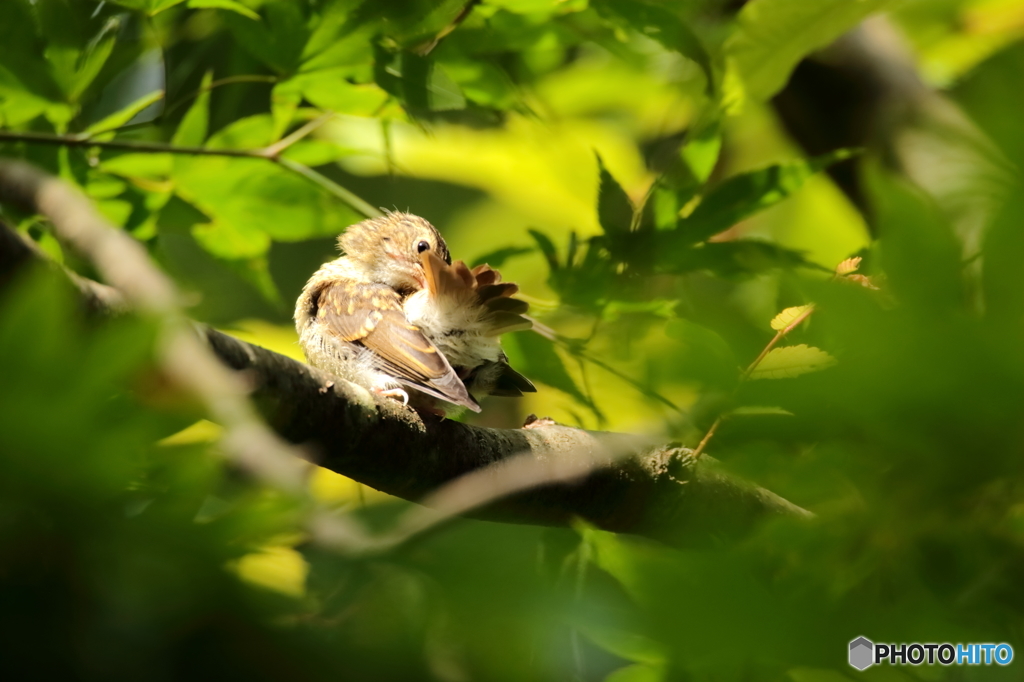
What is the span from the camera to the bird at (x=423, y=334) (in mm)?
2121

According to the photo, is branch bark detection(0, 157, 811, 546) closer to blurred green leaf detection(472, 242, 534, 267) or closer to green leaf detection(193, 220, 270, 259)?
blurred green leaf detection(472, 242, 534, 267)

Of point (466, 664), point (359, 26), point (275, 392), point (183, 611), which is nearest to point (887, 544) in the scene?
point (466, 664)

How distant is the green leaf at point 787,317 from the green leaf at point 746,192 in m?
1.09

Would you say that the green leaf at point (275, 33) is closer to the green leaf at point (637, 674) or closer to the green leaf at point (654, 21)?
the green leaf at point (654, 21)

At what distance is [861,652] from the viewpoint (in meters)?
0.75

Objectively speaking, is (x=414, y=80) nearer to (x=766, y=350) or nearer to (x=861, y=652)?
(x=766, y=350)

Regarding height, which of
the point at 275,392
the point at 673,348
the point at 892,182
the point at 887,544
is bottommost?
the point at 275,392

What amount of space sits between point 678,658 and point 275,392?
0.78 meters

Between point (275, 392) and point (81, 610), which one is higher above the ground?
point (81, 610)

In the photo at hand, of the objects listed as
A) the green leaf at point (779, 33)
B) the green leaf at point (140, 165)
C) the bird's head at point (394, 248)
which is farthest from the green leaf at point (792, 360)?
the bird's head at point (394, 248)

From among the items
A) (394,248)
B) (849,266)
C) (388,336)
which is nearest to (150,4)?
(388,336)

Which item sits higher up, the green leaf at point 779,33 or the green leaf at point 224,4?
the green leaf at point 224,4

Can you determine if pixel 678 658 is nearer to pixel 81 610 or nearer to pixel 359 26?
pixel 81 610

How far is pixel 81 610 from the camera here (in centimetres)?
51
